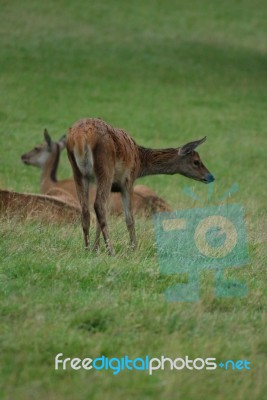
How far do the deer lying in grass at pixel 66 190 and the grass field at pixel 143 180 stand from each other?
1.32 ft

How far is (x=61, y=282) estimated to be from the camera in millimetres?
6539

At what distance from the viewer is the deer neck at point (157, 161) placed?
381 inches

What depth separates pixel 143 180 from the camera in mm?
17984

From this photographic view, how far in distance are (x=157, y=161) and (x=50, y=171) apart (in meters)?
6.16

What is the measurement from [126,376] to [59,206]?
535 cm

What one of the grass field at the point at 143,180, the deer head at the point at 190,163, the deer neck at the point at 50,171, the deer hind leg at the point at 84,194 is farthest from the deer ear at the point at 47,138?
the deer hind leg at the point at 84,194

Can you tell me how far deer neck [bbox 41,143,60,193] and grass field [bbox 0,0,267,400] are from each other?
0.30 metres

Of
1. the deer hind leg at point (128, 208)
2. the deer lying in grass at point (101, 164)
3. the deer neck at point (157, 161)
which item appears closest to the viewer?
the deer lying in grass at point (101, 164)

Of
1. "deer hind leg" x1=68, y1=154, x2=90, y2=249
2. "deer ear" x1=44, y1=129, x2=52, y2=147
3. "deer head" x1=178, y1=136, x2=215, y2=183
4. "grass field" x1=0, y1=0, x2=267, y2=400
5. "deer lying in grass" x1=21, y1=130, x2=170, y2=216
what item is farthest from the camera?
"deer ear" x1=44, y1=129, x2=52, y2=147

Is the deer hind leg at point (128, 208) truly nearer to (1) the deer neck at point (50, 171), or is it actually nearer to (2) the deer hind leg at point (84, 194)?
(2) the deer hind leg at point (84, 194)

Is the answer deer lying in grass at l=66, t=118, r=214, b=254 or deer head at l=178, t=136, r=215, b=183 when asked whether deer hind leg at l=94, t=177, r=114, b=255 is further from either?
deer head at l=178, t=136, r=215, b=183

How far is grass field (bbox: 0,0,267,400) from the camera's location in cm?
535

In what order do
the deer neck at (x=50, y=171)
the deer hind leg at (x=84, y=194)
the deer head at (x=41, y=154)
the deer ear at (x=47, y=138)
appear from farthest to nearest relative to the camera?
the deer head at (x=41, y=154)
the deer ear at (x=47, y=138)
the deer neck at (x=50, y=171)
the deer hind leg at (x=84, y=194)

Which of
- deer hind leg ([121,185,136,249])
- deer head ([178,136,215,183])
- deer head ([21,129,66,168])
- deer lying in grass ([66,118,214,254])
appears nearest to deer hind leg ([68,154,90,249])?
deer lying in grass ([66,118,214,254])
